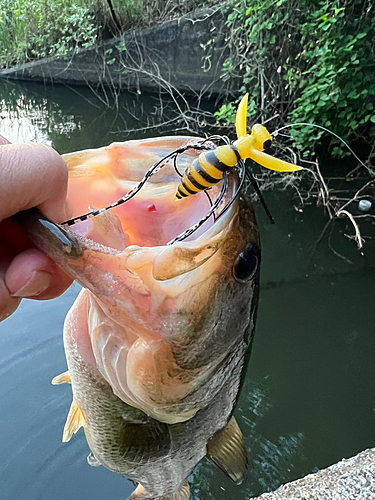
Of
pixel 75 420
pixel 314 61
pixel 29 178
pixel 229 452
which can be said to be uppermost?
pixel 29 178

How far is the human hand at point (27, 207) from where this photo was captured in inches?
28.2

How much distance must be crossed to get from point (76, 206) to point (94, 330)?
31 centimetres

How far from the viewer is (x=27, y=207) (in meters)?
0.75

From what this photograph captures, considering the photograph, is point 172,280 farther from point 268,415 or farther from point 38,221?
point 268,415

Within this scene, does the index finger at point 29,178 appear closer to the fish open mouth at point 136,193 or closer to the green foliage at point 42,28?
the fish open mouth at point 136,193

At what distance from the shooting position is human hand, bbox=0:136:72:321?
72 centimetres

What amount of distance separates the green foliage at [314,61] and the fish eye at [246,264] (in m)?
3.80

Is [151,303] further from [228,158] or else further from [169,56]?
[169,56]

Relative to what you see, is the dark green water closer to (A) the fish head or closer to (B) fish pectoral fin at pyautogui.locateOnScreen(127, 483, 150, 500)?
(B) fish pectoral fin at pyautogui.locateOnScreen(127, 483, 150, 500)

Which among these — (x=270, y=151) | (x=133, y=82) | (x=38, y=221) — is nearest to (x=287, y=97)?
(x=270, y=151)

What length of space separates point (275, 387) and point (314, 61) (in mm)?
4228

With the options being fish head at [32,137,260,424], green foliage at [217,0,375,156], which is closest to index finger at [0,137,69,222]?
fish head at [32,137,260,424]

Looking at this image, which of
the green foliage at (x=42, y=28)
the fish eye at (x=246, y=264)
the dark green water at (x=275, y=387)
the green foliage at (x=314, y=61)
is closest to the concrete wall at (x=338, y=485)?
the dark green water at (x=275, y=387)

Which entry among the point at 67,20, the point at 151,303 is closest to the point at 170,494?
the point at 151,303
